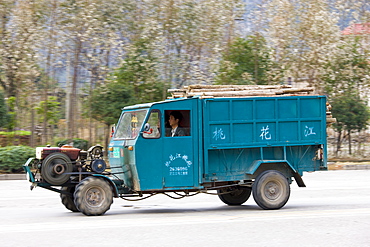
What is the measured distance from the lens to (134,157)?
10945 mm

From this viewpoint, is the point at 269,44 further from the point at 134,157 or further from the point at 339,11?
the point at 134,157

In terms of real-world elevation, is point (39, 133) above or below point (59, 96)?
below

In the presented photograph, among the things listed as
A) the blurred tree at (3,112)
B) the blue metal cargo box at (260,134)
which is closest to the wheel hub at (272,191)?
the blue metal cargo box at (260,134)

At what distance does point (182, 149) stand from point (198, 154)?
13.0 inches

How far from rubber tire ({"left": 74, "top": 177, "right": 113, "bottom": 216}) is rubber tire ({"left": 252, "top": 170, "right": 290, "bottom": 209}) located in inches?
114

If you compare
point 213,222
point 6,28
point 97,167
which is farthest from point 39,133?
point 213,222

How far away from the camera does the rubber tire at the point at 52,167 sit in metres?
10.5

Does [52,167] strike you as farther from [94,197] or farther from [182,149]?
[182,149]

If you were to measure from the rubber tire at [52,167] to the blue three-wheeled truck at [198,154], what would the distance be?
0.02 metres

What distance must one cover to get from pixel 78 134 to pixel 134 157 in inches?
611

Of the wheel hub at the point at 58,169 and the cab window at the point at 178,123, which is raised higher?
the cab window at the point at 178,123

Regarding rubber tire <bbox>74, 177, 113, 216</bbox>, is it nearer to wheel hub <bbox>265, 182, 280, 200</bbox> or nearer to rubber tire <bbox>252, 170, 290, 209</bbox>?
rubber tire <bbox>252, 170, 290, 209</bbox>

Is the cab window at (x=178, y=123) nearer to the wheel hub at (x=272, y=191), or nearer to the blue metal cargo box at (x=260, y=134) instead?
the blue metal cargo box at (x=260, y=134)

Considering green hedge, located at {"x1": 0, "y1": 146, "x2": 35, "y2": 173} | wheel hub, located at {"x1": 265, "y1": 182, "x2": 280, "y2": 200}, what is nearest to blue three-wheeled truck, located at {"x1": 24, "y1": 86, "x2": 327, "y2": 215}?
wheel hub, located at {"x1": 265, "y1": 182, "x2": 280, "y2": 200}
